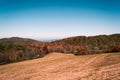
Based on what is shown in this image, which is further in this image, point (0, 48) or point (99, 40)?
point (99, 40)

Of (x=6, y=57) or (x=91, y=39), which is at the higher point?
(x=91, y=39)

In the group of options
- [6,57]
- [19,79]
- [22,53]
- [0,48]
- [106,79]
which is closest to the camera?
[106,79]

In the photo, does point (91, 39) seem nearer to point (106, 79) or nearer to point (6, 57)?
point (6, 57)

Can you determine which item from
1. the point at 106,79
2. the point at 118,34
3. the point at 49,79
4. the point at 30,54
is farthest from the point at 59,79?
the point at 118,34

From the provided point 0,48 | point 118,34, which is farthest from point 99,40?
point 0,48

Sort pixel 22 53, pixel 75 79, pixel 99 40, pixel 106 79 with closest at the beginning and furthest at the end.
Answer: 1. pixel 106 79
2. pixel 75 79
3. pixel 22 53
4. pixel 99 40

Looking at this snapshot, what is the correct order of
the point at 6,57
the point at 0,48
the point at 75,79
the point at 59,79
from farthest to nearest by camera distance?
the point at 0,48 < the point at 6,57 < the point at 59,79 < the point at 75,79

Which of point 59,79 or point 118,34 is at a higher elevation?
point 118,34

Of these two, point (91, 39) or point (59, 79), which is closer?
point (59, 79)

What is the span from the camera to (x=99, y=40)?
167 meters

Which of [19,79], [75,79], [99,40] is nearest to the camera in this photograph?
[75,79]

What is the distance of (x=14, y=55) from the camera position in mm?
105500

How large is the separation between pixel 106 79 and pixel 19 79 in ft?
54.7

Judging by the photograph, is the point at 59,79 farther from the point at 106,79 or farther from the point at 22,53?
the point at 22,53
